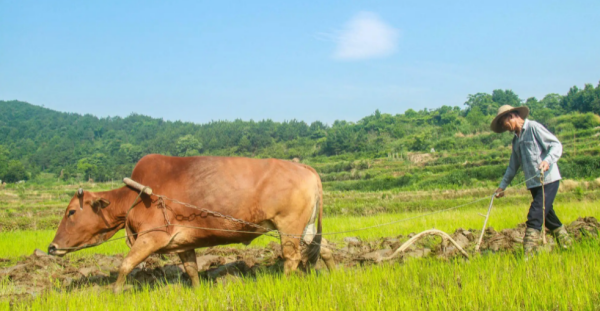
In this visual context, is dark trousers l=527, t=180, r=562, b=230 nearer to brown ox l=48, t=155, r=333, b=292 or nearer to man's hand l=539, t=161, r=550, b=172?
man's hand l=539, t=161, r=550, b=172

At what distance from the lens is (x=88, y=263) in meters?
7.37

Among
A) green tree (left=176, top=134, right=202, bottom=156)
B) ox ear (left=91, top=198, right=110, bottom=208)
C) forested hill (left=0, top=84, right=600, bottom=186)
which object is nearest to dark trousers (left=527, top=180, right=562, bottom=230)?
ox ear (left=91, top=198, right=110, bottom=208)

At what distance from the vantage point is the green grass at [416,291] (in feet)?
10.3

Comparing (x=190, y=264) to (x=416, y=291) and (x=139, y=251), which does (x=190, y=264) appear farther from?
(x=416, y=291)

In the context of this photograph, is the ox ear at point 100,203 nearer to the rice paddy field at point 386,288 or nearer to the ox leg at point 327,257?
the rice paddy field at point 386,288

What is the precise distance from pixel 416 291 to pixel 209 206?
2.18m

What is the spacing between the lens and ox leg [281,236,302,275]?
468cm

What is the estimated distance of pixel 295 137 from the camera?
77.9 metres

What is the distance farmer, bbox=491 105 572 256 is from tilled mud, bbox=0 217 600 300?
1.05 ft

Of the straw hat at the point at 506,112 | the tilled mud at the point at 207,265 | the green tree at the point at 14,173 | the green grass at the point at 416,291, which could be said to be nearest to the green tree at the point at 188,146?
the green tree at the point at 14,173

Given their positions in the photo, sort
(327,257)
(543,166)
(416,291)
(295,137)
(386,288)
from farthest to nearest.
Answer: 1. (295,137)
2. (327,257)
3. (543,166)
4. (386,288)
5. (416,291)

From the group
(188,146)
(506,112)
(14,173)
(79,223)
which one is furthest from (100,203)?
(188,146)

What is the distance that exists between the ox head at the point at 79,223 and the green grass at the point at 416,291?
62 centimetres

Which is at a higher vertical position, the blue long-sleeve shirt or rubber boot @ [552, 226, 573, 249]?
the blue long-sleeve shirt
